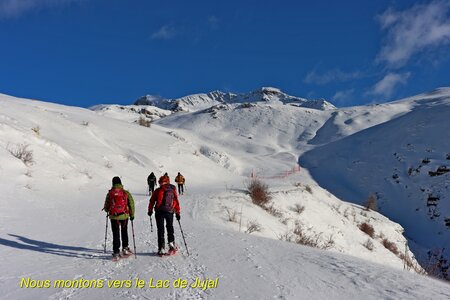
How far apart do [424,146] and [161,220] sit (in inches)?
1401

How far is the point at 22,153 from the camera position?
17969 mm

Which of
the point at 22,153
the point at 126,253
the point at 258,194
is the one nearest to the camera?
the point at 126,253

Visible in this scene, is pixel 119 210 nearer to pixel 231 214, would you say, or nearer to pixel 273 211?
pixel 231 214

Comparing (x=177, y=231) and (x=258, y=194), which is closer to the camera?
(x=177, y=231)

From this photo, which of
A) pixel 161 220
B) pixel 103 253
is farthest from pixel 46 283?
pixel 161 220

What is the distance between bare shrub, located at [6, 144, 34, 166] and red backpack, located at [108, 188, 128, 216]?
12133 millimetres

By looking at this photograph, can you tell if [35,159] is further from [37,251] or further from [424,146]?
[424,146]

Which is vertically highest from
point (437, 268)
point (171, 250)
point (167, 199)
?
point (167, 199)

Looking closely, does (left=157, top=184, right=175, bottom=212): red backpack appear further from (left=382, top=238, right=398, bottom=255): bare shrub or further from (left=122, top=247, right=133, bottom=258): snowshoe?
(left=382, top=238, right=398, bottom=255): bare shrub

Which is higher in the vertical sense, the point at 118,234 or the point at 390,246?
the point at 118,234

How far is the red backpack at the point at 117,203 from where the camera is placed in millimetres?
7562

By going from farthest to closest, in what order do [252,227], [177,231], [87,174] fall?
[87,174] → [252,227] → [177,231]

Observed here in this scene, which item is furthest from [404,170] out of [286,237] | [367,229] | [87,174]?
[87,174]

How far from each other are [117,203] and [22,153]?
1272 centimetres
